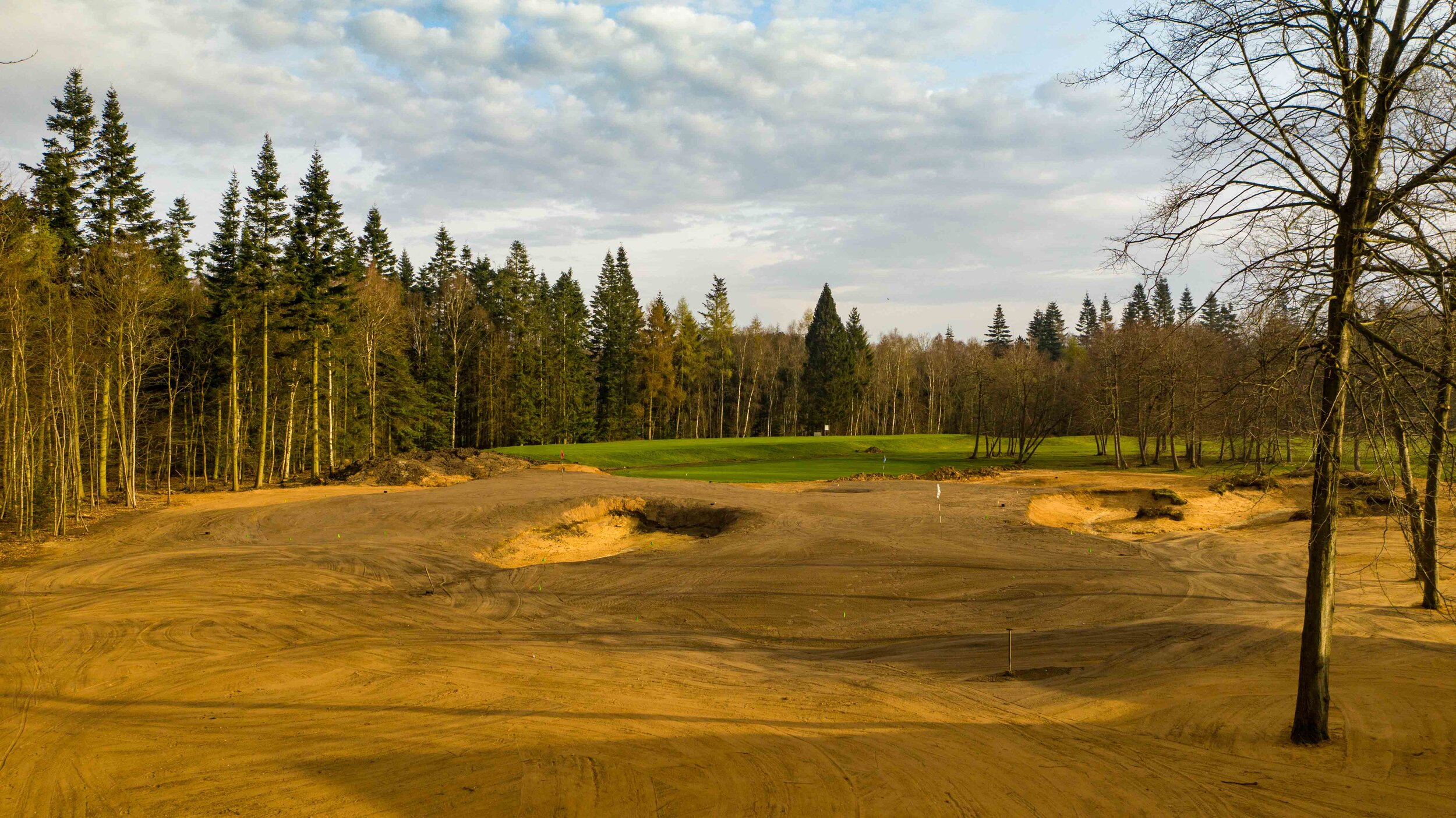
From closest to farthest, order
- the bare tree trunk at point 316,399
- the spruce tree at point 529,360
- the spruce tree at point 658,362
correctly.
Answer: the bare tree trunk at point 316,399 < the spruce tree at point 529,360 < the spruce tree at point 658,362

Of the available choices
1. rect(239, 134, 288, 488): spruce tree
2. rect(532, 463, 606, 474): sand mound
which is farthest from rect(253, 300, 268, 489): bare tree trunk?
rect(532, 463, 606, 474): sand mound

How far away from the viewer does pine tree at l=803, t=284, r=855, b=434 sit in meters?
88.2

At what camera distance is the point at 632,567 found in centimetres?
1886

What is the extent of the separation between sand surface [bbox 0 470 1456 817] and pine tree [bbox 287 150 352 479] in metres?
17.1

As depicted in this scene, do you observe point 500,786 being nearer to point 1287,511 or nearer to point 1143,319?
point 1287,511

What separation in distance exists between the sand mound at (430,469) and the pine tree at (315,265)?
121 inches

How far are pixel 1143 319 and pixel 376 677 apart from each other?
1815 inches

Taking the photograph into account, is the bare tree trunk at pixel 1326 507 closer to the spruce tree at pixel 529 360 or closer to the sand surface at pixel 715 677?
the sand surface at pixel 715 677

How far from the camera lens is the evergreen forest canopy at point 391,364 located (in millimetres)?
23656

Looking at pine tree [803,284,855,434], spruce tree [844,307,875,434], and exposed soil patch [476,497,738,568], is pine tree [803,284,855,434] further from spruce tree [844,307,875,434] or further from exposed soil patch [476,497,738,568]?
exposed soil patch [476,497,738,568]

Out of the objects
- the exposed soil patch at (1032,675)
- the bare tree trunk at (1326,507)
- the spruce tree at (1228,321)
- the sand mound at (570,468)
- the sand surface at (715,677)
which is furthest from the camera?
the sand mound at (570,468)

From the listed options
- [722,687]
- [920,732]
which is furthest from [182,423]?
[920,732]

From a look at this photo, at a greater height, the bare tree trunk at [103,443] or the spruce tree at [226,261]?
the spruce tree at [226,261]

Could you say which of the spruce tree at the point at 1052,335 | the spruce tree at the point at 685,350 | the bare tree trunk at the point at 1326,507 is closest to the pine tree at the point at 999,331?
the spruce tree at the point at 1052,335
